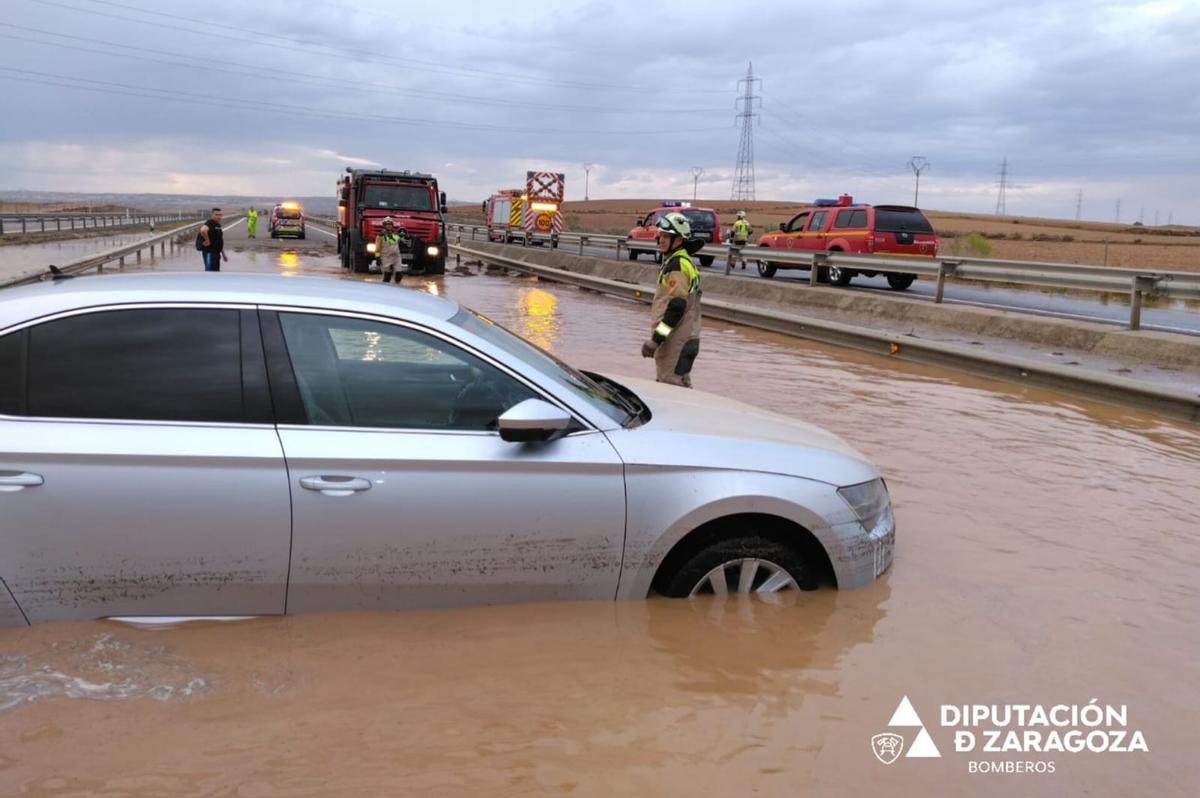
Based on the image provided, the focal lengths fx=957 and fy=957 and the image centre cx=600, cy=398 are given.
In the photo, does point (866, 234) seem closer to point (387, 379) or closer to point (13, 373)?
point (387, 379)

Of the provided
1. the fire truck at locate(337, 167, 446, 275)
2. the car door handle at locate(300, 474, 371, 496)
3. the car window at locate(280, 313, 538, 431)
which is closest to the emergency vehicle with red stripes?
the fire truck at locate(337, 167, 446, 275)

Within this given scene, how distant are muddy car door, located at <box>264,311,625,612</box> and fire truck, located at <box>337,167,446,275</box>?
23515 mm

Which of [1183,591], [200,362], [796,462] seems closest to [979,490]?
[1183,591]

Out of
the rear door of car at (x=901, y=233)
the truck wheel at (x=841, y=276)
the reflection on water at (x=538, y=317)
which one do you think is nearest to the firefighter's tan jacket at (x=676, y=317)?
the reflection on water at (x=538, y=317)

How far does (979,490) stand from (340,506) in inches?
178

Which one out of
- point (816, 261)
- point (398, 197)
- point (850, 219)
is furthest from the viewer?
point (398, 197)

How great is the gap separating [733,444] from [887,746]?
126cm

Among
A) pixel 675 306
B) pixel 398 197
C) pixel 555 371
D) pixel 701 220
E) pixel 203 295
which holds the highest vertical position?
pixel 398 197

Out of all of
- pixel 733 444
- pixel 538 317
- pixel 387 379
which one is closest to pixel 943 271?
pixel 538 317

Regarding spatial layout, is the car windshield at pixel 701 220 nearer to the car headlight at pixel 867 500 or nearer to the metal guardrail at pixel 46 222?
the car headlight at pixel 867 500

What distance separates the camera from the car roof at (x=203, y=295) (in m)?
3.47

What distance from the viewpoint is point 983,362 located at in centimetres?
1133

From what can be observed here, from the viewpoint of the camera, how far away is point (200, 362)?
11.5ft

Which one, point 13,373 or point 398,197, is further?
point 398,197
